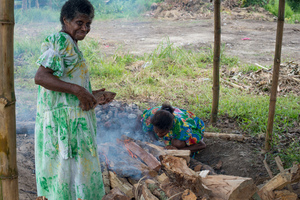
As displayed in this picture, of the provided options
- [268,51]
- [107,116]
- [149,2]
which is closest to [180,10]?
[149,2]

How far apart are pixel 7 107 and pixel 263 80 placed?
5.69 metres

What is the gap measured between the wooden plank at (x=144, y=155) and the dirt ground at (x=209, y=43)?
37.8 inches

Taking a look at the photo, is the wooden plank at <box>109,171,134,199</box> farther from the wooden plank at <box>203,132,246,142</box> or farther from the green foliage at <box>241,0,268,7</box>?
the green foliage at <box>241,0,268,7</box>

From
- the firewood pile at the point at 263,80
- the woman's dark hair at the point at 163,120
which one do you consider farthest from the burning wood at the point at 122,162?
the firewood pile at the point at 263,80

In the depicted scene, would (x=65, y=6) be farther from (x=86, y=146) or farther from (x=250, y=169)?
(x=250, y=169)

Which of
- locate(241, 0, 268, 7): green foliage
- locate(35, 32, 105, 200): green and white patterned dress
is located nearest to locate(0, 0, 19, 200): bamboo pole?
locate(35, 32, 105, 200): green and white patterned dress

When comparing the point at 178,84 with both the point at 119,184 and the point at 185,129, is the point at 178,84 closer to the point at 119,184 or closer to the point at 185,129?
the point at 185,129

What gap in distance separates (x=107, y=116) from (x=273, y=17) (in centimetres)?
1276

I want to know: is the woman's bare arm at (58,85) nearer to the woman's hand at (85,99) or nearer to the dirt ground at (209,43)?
the woman's hand at (85,99)

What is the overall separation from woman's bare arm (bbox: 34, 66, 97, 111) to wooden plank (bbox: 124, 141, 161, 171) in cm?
103

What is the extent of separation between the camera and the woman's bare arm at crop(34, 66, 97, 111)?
1972 millimetres

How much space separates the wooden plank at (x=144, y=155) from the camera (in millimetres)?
2859

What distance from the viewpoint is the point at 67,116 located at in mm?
2135

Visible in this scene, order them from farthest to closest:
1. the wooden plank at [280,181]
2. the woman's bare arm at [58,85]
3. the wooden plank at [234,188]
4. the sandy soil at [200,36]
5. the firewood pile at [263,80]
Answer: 1. the sandy soil at [200,36]
2. the firewood pile at [263,80]
3. the wooden plank at [280,181]
4. the wooden plank at [234,188]
5. the woman's bare arm at [58,85]
